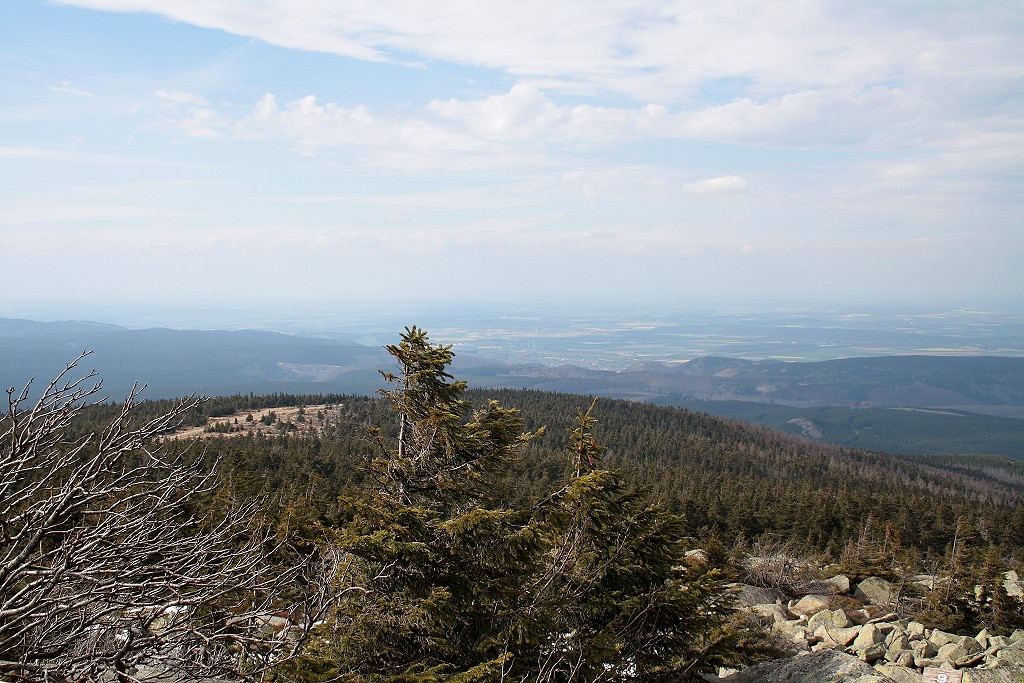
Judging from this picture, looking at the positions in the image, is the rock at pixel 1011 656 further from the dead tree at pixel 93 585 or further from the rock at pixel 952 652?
the dead tree at pixel 93 585

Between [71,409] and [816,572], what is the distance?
3588 cm

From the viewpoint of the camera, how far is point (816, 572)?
32.8m

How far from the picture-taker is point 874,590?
1091 inches

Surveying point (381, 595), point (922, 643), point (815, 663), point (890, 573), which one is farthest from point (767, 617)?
point (381, 595)

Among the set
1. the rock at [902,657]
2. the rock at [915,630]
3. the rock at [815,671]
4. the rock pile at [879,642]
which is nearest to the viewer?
the rock at [815,671]

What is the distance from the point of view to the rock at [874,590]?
88.2 feet

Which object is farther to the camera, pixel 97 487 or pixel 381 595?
pixel 381 595

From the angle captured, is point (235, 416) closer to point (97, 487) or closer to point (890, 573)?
point (890, 573)

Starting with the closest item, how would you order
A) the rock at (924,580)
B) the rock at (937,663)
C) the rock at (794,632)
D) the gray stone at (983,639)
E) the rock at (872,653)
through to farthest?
the rock at (937,663), the rock at (872,653), the gray stone at (983,639), the rock at (794,632), the rock at (924,580)

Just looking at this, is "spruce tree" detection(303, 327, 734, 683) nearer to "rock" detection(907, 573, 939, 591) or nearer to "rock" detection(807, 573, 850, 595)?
"rock" detection(807, 573, 850, 595)

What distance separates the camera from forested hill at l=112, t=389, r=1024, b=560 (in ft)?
150

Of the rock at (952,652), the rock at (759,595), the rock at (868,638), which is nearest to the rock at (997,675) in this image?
the rock at (952,652)

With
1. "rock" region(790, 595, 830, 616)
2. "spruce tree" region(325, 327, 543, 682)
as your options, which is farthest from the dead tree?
"rock" region(790, 595, 830, 616)

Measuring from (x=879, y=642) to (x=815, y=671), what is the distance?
7530 mm
